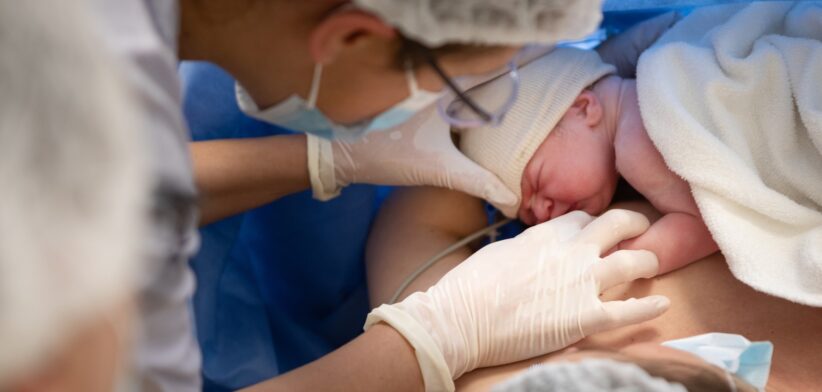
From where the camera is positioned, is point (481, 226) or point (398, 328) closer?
point (398, 328)

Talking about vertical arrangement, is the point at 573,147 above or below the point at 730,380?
below

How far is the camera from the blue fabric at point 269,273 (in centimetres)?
164

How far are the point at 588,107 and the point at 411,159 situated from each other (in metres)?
0.38

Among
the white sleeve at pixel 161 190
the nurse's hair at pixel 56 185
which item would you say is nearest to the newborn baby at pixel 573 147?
the white sleeve at pixel 161 190

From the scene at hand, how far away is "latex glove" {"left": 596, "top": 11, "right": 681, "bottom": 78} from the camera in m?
1.73

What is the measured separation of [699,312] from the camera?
1371 millimetres

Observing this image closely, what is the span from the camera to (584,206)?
5.23 feet

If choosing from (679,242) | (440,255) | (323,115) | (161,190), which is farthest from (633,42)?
(161,190)

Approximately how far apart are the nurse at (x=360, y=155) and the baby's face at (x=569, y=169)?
0.20 ft

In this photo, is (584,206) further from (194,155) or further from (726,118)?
(194,155)

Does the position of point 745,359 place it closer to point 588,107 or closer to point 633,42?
point 588,107

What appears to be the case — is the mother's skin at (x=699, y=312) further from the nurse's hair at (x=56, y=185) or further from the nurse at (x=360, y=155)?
the nurse's hair at (x=56, y=185)

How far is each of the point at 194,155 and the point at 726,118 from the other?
104cm

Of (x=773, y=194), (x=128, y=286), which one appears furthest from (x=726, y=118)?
(x=128, y=286)
